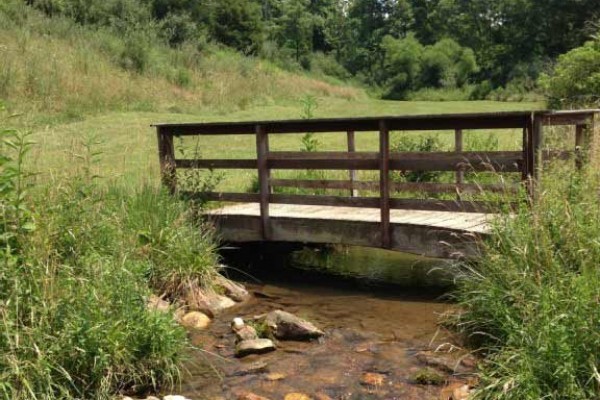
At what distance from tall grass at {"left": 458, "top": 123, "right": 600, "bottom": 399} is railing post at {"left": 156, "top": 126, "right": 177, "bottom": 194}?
14.1 ft

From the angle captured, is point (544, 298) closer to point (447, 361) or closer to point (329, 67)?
point (447, 361)

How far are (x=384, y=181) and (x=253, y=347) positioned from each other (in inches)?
102

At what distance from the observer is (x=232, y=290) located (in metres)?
7.34

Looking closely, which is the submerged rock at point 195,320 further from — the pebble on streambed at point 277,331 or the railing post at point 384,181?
the railing post at point 384,181

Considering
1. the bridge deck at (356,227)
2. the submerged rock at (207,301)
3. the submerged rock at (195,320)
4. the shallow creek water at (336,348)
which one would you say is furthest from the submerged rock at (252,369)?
the bridge deck at (356,227)

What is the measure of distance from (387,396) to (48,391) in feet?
7.54

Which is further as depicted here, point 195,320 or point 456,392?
point 195,320

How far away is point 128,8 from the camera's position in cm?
3158

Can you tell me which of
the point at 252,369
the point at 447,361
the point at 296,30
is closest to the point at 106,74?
the point at 252,369

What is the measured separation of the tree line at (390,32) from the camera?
33.4 meters

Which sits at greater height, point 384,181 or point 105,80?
point 105,80

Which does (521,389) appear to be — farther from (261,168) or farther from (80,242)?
(261,168)

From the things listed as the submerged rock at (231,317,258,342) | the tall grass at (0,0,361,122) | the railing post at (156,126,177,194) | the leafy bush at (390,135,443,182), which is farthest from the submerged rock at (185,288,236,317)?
the tall grass at (0,0,361,122)

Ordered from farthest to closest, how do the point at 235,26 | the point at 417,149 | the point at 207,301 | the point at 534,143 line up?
the point at 235,26, the point at 417,149, the point at 207,301, the point at 534,143
